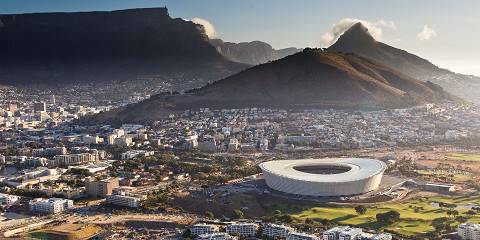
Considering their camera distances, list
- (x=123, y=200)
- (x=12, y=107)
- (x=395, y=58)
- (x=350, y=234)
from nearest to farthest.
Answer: (x=350, y=234)
(x=123, y=200)
(x=12, y=107)
(x=395, y=58)

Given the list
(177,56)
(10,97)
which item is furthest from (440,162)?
(177,56)

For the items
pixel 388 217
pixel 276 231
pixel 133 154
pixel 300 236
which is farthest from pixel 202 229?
pixel 133 154

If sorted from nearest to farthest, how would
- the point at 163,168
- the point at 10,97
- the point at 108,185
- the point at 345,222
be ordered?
1. the point at 345,222
2. the point at 108,185
3. the point at 163,168
4. the point at 10,97

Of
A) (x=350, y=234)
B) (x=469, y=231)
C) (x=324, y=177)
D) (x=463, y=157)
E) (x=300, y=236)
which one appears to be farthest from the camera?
(x=463, y=157)

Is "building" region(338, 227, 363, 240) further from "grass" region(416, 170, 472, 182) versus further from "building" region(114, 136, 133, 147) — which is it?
"building" region(114, 136, 133, 147)

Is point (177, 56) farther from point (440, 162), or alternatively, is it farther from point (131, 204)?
point (131, 204)

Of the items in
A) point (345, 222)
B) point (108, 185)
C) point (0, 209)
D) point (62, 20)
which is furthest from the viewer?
point (62, 20)

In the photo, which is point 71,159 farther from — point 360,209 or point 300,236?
point 300,236
